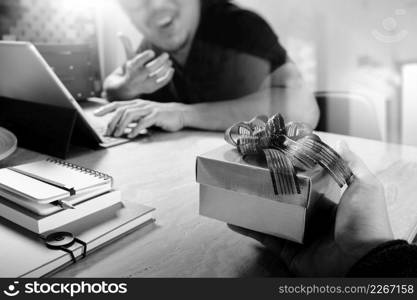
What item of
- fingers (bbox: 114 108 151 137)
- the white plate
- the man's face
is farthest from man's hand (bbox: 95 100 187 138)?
the man's face

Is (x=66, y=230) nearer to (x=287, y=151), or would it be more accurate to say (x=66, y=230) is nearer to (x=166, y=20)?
(x=287, y=151)

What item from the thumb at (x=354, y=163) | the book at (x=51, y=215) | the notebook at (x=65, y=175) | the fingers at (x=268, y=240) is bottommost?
the fingers at (x=268, y=240)

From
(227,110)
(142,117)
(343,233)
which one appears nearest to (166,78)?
(227,110)

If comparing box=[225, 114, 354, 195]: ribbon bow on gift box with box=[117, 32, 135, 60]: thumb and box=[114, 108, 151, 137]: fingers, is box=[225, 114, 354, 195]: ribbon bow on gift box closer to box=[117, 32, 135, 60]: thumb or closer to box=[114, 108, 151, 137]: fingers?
box=[114, 108, 151, 137]: fingers

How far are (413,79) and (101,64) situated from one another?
1.60 meters

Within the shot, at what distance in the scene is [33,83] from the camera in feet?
3.56

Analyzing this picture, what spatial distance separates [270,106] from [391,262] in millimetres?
1042

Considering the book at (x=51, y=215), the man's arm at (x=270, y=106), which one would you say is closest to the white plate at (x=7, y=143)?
the book at (x=51, y=215)

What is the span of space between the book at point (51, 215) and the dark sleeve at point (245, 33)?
0.92m

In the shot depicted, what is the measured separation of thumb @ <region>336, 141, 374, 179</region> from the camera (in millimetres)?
549

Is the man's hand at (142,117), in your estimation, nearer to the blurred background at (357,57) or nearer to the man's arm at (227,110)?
the man's arm at (227,110)

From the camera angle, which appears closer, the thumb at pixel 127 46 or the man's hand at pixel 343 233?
the man's hand at pixel 343 233

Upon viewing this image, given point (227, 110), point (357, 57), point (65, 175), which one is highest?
point (357, 57)

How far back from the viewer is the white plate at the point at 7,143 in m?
1.01
